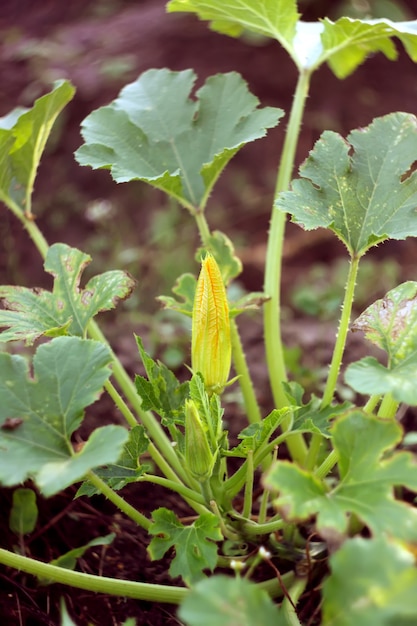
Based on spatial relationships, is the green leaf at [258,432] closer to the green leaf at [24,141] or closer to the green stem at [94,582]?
the green stem at [94,582]

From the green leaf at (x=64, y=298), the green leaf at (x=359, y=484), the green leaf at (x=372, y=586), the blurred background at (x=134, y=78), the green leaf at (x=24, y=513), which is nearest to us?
the green leaf at (x=372, y=586)

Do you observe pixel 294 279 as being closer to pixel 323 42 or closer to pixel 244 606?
pixel 323 42

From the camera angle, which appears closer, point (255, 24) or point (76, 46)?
point (255, 24)

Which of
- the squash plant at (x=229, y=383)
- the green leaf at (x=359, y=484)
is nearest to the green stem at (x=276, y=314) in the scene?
the squash plant at (x=229, y=383)

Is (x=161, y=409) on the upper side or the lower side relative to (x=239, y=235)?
upper

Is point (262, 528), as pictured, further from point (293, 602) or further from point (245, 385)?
point (245, 385)

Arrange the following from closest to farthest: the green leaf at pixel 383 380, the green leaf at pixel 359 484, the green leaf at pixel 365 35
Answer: the green leaf at pixel 359 484, the green leaf at pixel 383 380, the green leaf at pixel 365 35

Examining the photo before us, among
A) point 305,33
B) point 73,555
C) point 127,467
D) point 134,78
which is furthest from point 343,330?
point 134,78

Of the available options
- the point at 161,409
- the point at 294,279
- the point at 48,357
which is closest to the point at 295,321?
the point at 294,279
